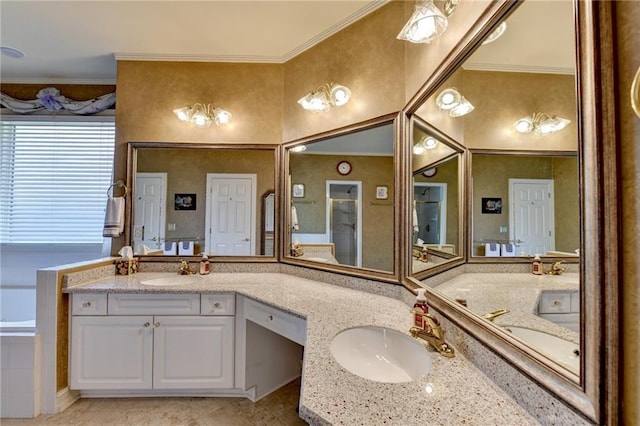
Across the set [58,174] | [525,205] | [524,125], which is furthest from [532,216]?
[58,174]

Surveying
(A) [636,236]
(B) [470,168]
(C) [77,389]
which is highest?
(B) [470,168]

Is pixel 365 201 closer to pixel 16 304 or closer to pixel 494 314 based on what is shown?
pixel 494 314

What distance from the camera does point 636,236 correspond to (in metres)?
0.47

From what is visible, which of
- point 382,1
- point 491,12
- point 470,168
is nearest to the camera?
point 491,12

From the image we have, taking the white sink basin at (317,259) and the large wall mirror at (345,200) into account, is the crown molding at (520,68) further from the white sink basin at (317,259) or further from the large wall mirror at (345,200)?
the white sink basin at (317,259)

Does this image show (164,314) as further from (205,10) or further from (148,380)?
(205,10)

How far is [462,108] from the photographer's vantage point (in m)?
1.09

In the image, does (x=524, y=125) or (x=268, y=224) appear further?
(x=268, y=224)

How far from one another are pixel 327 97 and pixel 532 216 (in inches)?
61.3

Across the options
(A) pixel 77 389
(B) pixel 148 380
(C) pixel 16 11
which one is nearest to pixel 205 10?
(C) pixel 16 11

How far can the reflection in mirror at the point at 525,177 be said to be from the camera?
0.60m

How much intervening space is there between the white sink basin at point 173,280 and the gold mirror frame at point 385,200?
0.72 m

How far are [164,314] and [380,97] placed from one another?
2.02 m

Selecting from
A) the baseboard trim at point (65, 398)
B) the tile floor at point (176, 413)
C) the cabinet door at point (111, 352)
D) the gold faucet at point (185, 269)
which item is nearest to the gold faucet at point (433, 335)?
the tile floor at point (176, 413)
